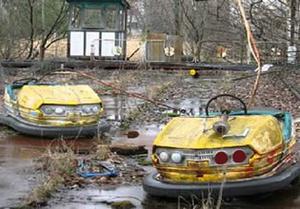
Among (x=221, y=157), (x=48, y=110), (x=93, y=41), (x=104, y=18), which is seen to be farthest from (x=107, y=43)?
(x=221, y=157)

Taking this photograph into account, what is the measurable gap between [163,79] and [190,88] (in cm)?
293

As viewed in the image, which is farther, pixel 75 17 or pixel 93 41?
pixel 75 17

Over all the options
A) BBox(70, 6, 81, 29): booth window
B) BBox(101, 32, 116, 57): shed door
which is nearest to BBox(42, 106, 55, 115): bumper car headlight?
BBox(101, 32, 116, 57): shed door

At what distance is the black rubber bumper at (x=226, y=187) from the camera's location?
608 cm

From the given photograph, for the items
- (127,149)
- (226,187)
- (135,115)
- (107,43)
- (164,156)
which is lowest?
(135,115)

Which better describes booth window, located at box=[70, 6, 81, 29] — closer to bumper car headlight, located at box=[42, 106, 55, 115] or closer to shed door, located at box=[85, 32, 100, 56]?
shed door, located at box=[85, 32, 100, 56]

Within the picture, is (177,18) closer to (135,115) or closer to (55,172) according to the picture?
(135,115)

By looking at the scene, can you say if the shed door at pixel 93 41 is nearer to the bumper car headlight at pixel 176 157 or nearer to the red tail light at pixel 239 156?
the bumper car headlight at pixel 176 157

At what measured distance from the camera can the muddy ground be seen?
21.4ft

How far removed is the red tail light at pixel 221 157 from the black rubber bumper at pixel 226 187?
0.73 ft

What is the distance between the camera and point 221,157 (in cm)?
627

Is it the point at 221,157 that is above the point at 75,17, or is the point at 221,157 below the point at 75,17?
below

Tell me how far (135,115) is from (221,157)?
6.85 metres

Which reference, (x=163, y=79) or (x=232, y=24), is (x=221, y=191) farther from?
(x=163, y=79)
